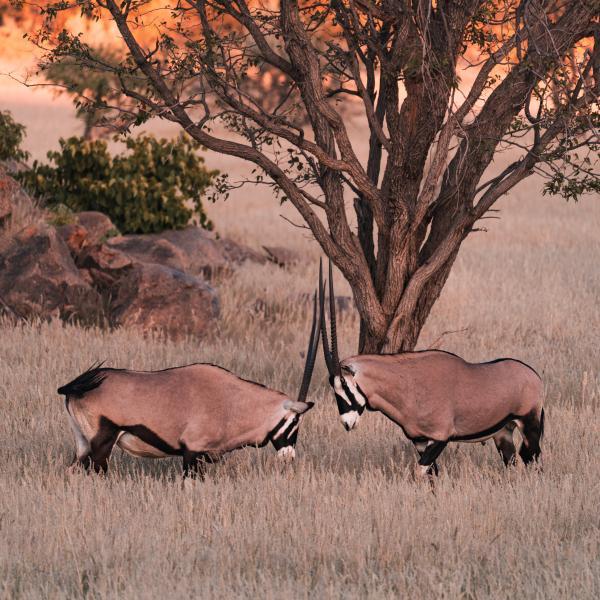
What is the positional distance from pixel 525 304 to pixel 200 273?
5.46m

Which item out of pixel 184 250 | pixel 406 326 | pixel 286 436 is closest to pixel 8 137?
pixel 184 250

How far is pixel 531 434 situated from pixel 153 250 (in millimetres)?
10663

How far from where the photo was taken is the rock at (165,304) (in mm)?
14109

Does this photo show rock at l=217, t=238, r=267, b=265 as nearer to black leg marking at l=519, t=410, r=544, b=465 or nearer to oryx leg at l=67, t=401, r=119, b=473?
black leg marking at l=519, t=410, r=544, b=465

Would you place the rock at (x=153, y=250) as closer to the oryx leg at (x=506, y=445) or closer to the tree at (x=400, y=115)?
the tree at (x=400, y=115)

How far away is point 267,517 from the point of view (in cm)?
693

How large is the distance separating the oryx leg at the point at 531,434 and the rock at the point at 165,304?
664 cm

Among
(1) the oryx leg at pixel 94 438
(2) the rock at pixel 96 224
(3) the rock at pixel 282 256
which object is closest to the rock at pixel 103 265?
(2) the rock at pixel 96 224

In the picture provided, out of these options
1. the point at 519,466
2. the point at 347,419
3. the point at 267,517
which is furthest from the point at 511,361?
the point at 267,517

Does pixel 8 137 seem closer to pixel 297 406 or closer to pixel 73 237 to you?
pixel 73 237

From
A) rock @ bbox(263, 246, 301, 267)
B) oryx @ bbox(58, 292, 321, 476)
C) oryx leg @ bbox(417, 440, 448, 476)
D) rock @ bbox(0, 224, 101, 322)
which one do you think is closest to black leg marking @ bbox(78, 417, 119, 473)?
oryx @ bbox(58, 292, 321, 476)

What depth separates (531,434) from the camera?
8008 mm

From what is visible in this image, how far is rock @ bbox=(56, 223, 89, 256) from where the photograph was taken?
1593 cm

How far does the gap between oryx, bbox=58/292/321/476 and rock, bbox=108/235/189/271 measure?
9.94m
